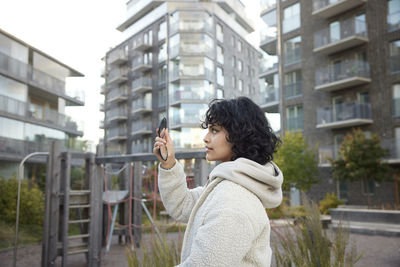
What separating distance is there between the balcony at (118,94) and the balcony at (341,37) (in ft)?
73.6

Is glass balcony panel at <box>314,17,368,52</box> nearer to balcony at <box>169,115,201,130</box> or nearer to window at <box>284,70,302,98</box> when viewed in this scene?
window at <box>284,70,302,98</box>

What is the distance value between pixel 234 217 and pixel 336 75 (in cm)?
1901

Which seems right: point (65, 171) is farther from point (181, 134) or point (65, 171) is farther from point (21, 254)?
point (181, 134)

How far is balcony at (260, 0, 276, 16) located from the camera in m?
22.8

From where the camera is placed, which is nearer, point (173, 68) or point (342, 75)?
point (342, 75)

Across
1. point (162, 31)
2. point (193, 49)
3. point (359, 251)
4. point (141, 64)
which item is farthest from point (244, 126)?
point (141, 64)

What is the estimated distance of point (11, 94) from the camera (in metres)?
18.7

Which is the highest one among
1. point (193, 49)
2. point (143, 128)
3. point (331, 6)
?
point (193, 49)

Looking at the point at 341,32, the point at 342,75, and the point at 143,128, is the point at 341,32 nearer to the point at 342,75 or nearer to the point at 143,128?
the point at 342,75

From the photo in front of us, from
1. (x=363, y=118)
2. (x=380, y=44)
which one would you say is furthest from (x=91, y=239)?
(x=380, y=44)

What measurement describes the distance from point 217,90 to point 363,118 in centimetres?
1675

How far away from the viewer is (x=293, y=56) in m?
21.1

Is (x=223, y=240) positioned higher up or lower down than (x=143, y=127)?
lower down

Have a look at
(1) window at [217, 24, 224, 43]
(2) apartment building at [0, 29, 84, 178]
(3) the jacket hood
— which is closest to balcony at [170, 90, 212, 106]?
(1) window at [217, 24, 224, 43]
